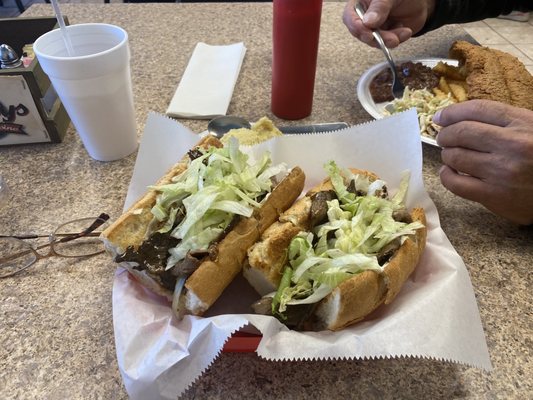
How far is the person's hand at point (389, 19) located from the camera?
5.49 feet

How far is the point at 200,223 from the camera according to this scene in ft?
3.19

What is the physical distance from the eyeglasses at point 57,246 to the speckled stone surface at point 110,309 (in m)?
0.03

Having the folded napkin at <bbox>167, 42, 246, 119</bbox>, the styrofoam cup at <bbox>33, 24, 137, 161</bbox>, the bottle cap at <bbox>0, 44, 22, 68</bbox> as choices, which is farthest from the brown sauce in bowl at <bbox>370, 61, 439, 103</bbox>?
the bottle cap at <bbox>0, 44, 22, 68</bbox>

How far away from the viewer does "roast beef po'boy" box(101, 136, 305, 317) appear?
2.97 ft

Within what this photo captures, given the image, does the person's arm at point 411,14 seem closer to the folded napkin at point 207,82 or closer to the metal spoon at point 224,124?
the folded napkin at point 207,82

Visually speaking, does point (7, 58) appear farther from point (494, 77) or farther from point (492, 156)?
point (494, 77)

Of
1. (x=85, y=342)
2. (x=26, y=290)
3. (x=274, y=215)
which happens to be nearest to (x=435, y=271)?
(x=274, y=215)

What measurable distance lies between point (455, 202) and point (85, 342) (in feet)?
3.62

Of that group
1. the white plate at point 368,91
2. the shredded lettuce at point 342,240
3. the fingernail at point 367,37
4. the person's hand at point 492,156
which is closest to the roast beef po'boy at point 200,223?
the shredded lettuce at point 342,240

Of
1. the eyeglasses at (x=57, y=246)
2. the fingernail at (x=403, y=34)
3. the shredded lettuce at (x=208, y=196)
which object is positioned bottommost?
the eyeglasses at (x=57, y=246)

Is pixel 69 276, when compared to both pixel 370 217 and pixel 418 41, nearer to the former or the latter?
pixel 370 217

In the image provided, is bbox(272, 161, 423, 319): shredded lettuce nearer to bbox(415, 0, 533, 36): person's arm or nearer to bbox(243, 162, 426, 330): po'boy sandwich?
bbox(243, 162, 426, 330): po'boy sandwich

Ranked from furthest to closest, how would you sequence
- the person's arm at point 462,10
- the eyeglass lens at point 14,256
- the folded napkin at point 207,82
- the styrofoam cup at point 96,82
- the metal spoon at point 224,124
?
the person's arm at point 462,10, the folded napkin at point 207,82, the metal spoon at point 224,124, the styrofoam cup at point 96,82, the eyeglass lens at point 14,256

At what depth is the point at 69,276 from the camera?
1044mm
